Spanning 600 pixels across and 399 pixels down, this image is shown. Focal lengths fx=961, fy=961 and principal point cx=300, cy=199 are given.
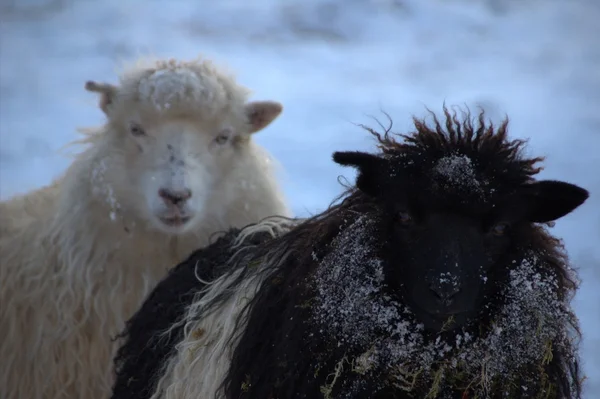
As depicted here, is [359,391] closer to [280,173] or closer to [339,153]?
[339,153]

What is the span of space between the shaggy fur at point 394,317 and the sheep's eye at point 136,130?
2374 mm

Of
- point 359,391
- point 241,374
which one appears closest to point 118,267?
point 241,374

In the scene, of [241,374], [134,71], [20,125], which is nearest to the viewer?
[241,374]

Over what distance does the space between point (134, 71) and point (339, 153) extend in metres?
2.94

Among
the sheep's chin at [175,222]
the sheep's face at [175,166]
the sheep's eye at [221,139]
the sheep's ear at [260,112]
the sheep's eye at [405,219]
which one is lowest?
the sheep's eye at [405,219]

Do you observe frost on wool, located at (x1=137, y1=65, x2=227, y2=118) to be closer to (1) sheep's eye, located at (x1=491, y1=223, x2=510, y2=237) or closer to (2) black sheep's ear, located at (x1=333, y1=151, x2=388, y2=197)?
(2) black sheep's ear, located at (x1=333, y1=151, x2=388, y2=197)

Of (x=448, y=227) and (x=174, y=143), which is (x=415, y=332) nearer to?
(x=448, y=227)

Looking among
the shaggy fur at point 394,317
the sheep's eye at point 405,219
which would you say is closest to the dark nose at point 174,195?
the shaggy fur at point 394,317

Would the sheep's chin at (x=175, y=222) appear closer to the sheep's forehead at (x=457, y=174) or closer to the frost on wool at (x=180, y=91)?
the frost on wool at (x=180, y=91)

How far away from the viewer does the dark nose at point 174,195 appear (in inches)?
213

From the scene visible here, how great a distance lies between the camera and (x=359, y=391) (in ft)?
10.9

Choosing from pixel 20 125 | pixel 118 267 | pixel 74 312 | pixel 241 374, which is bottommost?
pixel 241 374

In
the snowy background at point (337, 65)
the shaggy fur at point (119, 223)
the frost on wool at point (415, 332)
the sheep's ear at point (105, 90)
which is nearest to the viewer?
the frost on wool at point (415, 332)

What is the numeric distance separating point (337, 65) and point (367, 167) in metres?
7.84
